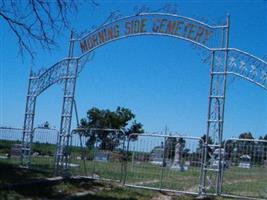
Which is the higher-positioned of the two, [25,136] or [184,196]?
[25,136]

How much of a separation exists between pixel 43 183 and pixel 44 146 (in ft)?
15.6

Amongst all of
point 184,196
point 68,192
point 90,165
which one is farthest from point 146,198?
point 90,165

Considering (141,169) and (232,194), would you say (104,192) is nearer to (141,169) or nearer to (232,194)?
(141,169)

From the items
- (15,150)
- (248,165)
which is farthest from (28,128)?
(248,165)

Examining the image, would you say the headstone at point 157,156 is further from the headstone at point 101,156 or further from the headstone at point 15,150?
the headstone at point 15,150

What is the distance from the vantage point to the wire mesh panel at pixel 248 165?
491 inches

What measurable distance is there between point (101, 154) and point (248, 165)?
4.76 metres

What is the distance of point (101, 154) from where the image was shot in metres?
15.7

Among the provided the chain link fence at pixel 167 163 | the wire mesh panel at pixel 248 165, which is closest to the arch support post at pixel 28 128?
the chain link fence at pixel 167 163

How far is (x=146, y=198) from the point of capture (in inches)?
493

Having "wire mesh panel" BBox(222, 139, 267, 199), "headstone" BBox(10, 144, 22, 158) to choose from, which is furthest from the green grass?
"headstone" BBox(10, 144, 22, 158)

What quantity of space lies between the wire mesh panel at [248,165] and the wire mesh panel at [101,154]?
3.08m

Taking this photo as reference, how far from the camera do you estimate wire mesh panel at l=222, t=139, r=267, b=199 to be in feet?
41.0

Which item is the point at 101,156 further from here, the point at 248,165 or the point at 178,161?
the point at 248,165
